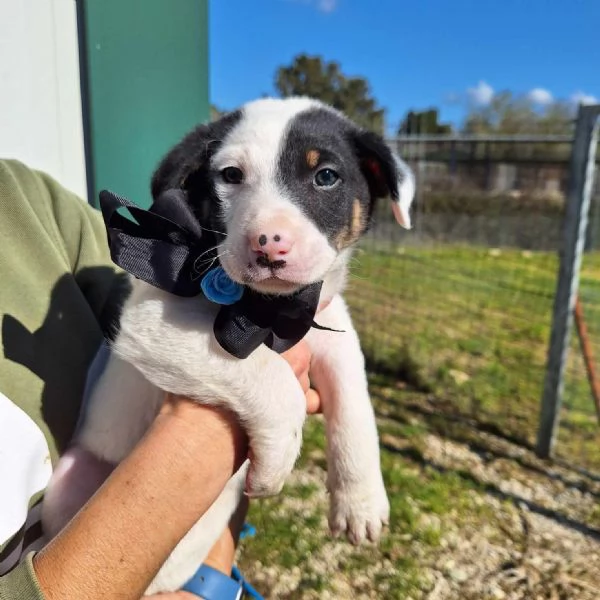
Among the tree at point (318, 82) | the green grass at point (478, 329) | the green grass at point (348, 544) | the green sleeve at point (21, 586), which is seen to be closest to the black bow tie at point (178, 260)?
the green sleeve at point (21, 586)

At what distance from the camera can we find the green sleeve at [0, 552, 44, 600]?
972 millimetres

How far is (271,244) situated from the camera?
3.99 feet

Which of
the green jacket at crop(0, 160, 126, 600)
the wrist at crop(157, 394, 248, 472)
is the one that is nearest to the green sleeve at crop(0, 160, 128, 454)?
the green jacket at crop(0, 160, 126, 600)

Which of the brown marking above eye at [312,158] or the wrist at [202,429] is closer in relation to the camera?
the wrist at [202,429]

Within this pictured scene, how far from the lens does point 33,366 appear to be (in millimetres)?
1347

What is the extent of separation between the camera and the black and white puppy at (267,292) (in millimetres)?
1300

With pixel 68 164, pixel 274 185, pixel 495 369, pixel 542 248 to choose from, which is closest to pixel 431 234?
pixel 542 248

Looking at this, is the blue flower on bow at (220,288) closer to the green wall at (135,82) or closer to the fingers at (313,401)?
the fingers at (313,401)

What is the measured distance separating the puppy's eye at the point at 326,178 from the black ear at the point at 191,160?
27cm

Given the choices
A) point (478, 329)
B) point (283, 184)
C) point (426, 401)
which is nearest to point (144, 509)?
point (283, 184)

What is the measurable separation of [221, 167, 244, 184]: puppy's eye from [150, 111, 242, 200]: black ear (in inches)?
2.8

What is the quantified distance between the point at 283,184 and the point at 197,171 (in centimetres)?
27

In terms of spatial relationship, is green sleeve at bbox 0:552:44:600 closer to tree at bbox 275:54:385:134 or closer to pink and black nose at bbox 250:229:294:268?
pink and black nose at bbox 250:229:294:268

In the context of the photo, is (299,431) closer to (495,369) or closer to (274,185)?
(274,185)
